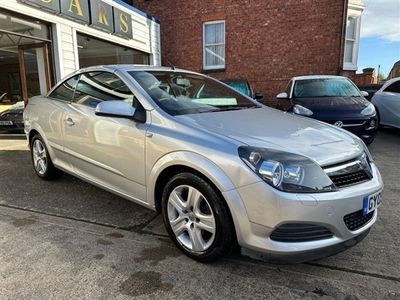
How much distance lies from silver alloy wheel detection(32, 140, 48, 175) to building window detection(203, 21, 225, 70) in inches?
384

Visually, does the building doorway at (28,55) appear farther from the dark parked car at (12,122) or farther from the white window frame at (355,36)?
the white window frame at (355,36)

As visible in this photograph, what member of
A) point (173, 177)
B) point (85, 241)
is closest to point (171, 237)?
point (173, 177)

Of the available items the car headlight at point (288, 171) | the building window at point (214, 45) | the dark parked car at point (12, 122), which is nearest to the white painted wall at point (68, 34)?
the dark parked car at point (12, 122)

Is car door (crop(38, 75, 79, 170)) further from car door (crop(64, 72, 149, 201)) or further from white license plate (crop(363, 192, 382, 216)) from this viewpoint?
white license plate (crop(363, 192, 382, 216))

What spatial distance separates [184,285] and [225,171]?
0.83 meters

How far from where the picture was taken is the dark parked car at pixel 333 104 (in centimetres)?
612

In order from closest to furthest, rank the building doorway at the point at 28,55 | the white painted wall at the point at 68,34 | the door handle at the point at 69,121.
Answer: the door handle at the point at 69,121, the white painted wall at the point at 68,34, the building doorway at the point at 28,55

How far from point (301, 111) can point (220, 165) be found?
4.34 m

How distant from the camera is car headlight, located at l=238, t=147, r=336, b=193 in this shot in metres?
2.22

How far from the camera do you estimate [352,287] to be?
7.80 ft

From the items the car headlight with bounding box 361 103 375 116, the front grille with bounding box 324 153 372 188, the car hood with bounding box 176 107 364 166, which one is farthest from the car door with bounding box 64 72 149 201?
the car headlight with bounding box 361 103 375 116

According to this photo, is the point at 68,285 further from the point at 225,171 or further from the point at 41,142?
the point at 41,142

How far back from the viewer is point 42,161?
468 centimetres

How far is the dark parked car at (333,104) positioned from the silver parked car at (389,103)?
144 centimetres
